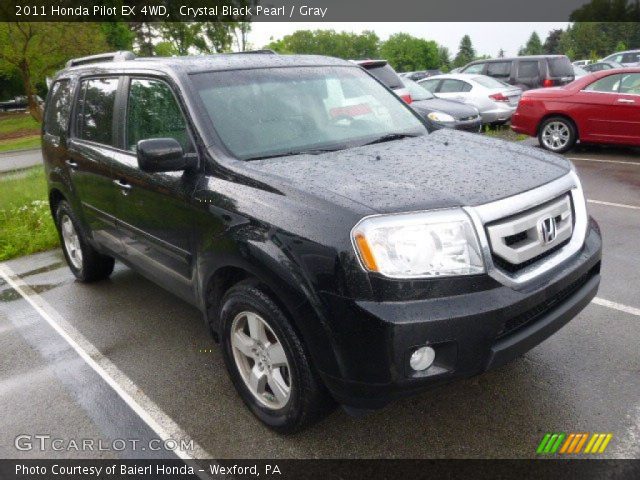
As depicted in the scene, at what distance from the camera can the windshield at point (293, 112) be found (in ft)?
10.3

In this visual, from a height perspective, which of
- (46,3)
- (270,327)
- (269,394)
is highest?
(46,3)

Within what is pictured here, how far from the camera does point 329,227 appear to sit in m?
2.32

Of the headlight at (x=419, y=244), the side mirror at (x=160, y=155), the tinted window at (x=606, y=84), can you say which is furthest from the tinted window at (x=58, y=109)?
the tinted window at (x=606, y=84)

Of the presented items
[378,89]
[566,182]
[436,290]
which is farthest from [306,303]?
[378,89]

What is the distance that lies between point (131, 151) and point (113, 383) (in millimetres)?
1518

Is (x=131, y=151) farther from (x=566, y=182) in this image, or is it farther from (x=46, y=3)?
(x=46, y=3)

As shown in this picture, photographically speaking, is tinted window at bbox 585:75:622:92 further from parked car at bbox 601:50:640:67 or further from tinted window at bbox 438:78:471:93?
parked car at bbox 601:50:640:67

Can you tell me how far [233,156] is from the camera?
9.68 feet

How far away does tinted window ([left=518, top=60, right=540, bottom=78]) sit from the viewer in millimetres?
15273

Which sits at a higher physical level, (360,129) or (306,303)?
(360,129)

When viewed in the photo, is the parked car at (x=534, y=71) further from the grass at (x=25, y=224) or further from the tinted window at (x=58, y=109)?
the tinted window at (x=58, y=109)

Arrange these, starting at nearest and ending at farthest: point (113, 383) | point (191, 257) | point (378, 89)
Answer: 1. point (191, 257)
2. point (113, 383)
3. point (378, 89)

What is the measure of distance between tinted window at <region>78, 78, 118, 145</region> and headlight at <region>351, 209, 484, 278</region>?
2481mm

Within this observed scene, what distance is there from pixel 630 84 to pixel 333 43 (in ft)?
404
